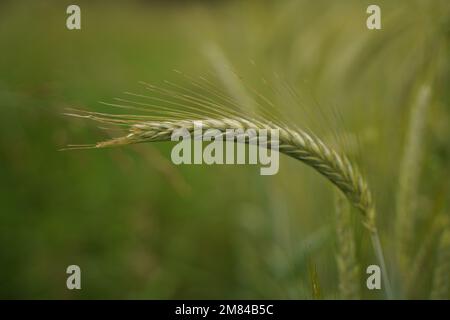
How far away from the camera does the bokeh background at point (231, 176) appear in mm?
1425

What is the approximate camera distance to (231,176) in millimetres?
2365

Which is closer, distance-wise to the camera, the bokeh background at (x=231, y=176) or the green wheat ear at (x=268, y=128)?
the green wheat ear at (x=268, y=128)

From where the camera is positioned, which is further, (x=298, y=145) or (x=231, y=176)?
(x=231, y=176)

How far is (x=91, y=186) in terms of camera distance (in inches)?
89.6

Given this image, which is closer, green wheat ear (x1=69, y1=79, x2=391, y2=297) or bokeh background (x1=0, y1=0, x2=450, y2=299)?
green wheat ear (x1=69, y1=79, x2=391, y2=297)

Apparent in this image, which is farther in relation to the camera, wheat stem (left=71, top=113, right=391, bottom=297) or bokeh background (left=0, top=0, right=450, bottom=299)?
bokeh background (left=0, top=0, right=450, bottom=299)

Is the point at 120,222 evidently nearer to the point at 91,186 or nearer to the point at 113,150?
the point at 91,186

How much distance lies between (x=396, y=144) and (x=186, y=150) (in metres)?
0.64

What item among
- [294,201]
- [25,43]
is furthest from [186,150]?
[25,43]

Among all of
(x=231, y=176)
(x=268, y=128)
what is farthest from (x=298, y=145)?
(x=231, y=176)

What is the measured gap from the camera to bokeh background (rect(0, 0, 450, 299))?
1425 millimetres

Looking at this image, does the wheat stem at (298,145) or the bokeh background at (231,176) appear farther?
the bokeh background at (231,176)

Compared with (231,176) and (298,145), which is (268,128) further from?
(231,176)

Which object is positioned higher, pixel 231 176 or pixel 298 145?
pixel 231 176
